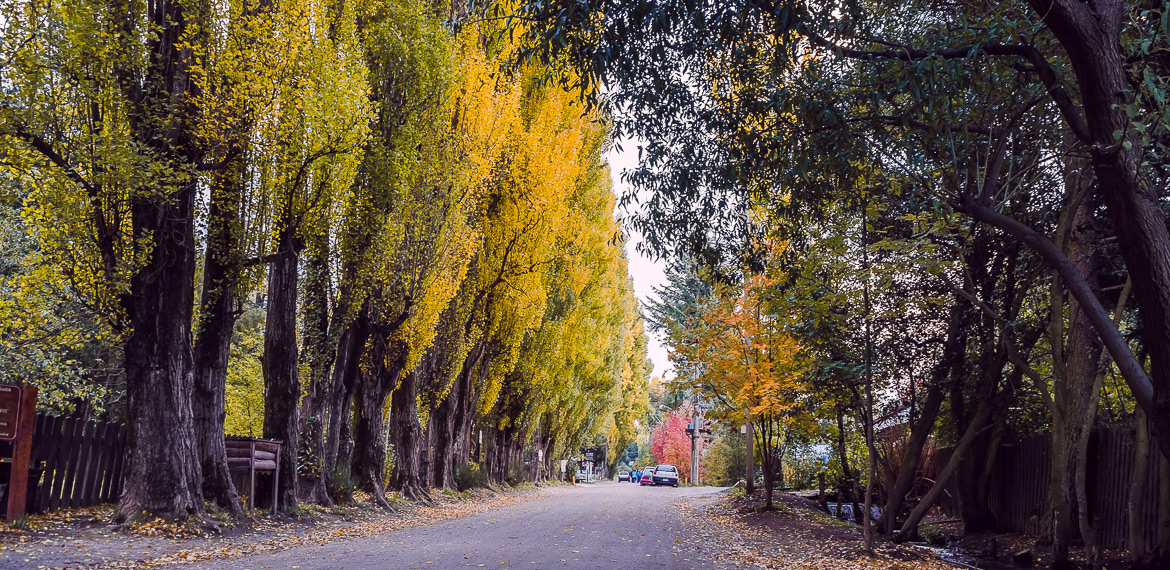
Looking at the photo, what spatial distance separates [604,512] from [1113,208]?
45.7 feet

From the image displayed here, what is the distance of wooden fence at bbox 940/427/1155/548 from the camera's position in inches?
422

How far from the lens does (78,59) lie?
9461 millimetres

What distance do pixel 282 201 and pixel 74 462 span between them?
4318 millimetres

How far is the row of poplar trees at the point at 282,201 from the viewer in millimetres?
9750

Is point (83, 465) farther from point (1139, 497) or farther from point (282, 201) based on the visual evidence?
point (1139, 497)

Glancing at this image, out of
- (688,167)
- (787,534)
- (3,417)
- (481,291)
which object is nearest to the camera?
(3,417)

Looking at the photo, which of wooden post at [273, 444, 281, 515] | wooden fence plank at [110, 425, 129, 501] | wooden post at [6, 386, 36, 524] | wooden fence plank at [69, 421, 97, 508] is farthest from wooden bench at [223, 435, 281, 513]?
wooden post at [6, 386, 36, 524]

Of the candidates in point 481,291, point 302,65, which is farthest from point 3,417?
point 481,291

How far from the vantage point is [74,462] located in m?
10.9

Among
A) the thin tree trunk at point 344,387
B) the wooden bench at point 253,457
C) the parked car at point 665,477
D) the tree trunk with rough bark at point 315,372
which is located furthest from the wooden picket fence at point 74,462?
the parked car at point 665,477

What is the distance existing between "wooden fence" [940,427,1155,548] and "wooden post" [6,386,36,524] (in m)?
12.7

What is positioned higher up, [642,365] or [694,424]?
[642,365]

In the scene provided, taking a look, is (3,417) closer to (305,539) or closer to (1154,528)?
(305,539)

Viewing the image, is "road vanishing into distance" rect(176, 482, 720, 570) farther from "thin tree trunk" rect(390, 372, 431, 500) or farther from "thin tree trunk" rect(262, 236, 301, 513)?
"thin tree trunk" rect(390, 372, 431, 500)
